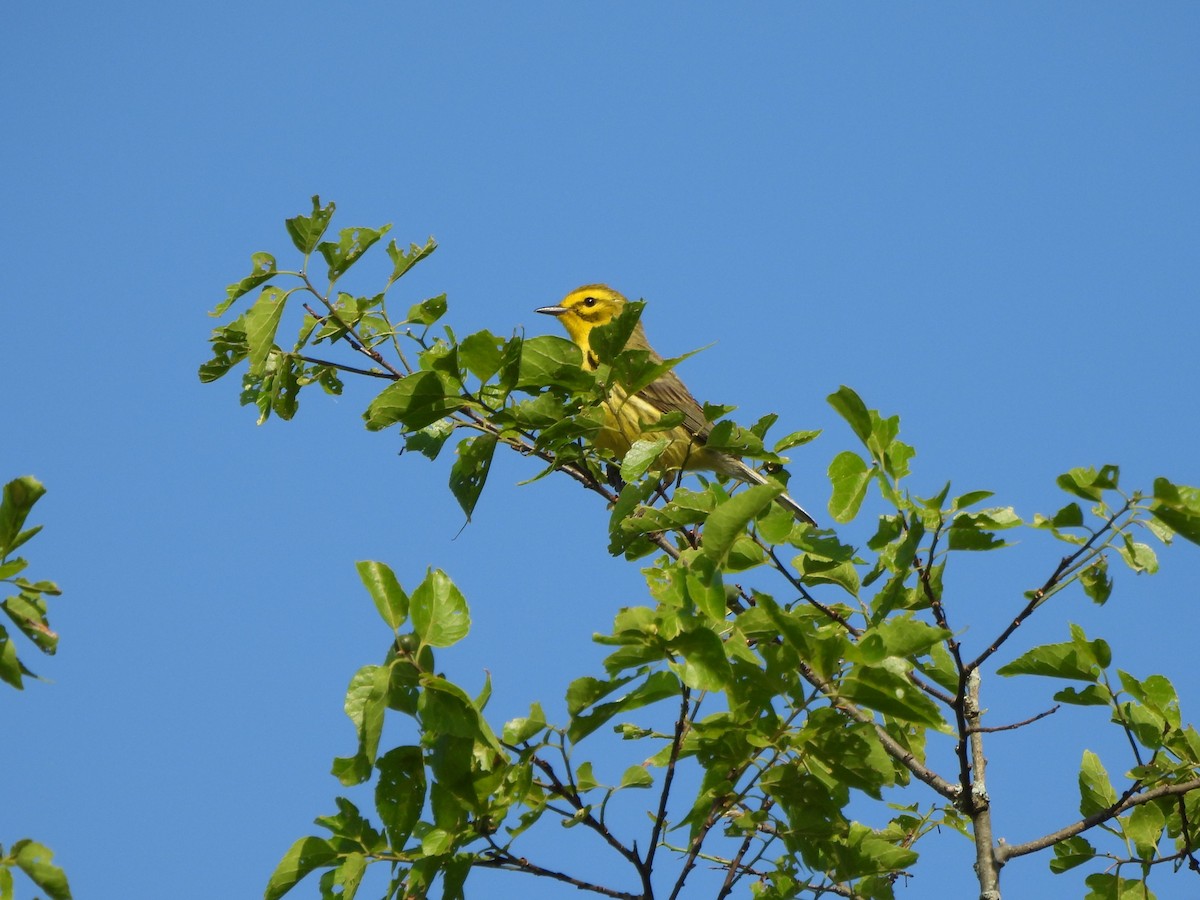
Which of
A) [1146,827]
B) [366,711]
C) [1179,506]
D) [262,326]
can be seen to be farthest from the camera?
[262,326]

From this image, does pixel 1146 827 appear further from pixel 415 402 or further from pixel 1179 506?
pixel 415 402

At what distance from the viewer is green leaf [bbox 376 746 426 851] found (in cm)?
303

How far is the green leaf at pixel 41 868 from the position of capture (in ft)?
8.75

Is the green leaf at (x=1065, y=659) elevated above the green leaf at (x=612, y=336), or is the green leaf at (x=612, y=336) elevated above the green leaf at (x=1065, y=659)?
the green leaf at (x=612, y=336)

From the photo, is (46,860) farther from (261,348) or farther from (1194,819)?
(1194,819)

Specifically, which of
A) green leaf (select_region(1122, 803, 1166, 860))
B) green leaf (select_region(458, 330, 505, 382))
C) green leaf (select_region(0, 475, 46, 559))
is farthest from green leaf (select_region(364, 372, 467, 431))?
green leaf (select_region(1122, 803, 1166, 860))

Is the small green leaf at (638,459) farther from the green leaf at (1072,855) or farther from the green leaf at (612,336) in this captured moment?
the green leaf at (1072,855)

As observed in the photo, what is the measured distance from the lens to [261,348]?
4.16 metres

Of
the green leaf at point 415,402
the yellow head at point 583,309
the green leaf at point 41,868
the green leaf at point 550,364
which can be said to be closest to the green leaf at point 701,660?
the green leaf at point 550,364

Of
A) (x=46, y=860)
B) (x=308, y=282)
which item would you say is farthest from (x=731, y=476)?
(x=46, y=860)

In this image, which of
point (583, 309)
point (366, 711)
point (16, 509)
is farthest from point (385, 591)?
point (583, 309)

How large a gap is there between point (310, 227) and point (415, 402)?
1.26 metres

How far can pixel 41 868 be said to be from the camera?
8.77ft

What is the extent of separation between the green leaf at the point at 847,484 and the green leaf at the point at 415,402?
1.00m
